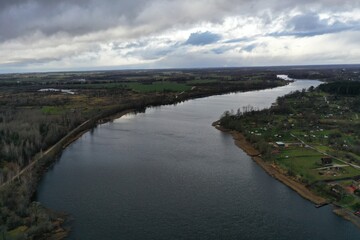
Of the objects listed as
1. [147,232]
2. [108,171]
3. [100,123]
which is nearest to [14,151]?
[108,171]

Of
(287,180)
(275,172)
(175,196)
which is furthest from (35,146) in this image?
(287,180)

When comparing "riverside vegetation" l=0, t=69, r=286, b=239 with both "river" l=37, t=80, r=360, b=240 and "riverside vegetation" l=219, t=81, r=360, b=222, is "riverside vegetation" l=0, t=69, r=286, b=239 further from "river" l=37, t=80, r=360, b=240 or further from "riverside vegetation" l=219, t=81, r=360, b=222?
"riverside vegetation" l=219, t=81, r=360, b=222

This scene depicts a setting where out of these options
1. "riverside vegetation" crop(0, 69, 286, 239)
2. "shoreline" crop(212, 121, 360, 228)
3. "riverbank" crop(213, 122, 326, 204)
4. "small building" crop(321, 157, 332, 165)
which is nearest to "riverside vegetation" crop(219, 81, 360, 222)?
"small building" crop(321, 157, 332, 165)

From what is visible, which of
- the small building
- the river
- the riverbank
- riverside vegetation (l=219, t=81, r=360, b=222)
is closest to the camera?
the river

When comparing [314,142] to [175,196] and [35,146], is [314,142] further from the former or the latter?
[35,146]

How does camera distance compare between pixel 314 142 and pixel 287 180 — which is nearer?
pixel 287 180

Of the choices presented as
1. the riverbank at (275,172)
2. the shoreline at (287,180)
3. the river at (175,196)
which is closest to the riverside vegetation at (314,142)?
the shoreline at (287,180)

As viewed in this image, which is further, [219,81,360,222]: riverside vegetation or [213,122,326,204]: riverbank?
[219,81,360,222]: riverside vegetation

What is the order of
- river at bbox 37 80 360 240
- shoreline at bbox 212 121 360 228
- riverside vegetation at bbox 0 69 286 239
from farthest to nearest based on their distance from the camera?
shoreline at bbox 212 121 360 228 → river at bbox 37 80 360 240 → riverside vegetation at bbox 0 69 286 239
